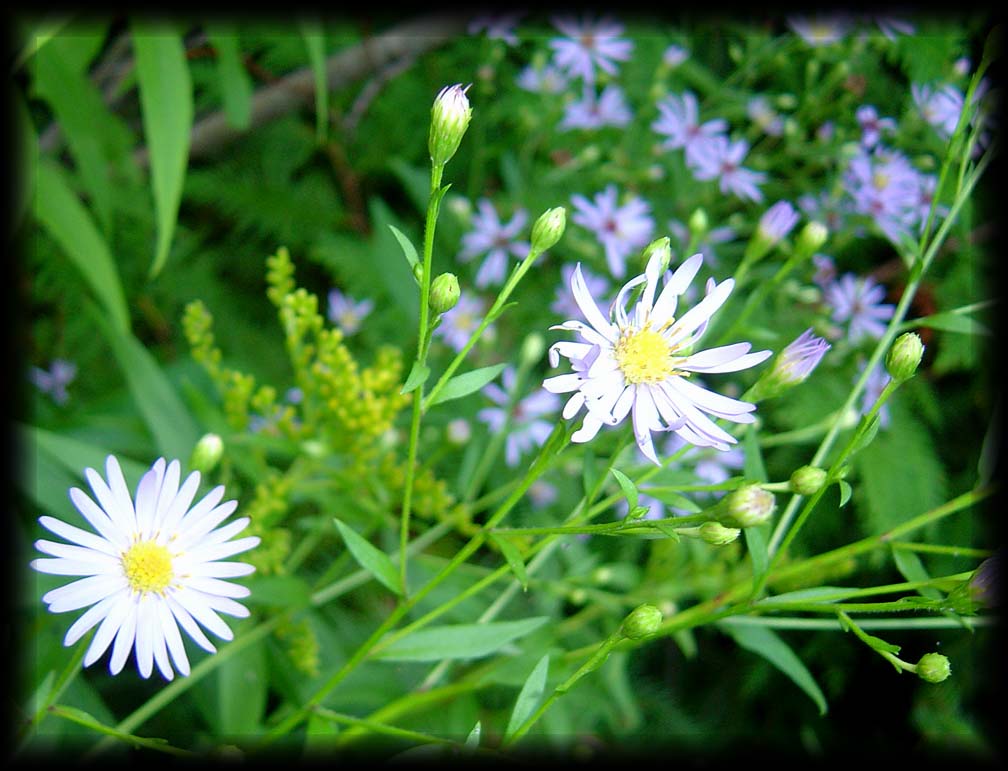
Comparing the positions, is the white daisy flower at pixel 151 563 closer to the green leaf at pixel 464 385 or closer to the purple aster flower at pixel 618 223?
the green leaf at pixel 464 385

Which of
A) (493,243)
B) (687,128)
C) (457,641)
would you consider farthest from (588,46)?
(457,641)

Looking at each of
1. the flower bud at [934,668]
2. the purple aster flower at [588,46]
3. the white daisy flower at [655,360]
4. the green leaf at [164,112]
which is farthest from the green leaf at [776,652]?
the purple aster flower at [588,46]

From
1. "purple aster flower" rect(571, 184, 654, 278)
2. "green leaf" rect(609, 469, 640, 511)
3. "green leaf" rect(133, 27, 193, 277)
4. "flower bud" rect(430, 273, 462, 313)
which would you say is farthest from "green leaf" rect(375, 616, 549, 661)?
"purple aster flower" rect(571, 184, 654, 278)

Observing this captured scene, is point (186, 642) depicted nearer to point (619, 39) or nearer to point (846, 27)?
point (619, 39)

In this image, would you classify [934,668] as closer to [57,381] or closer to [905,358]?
[905,358]

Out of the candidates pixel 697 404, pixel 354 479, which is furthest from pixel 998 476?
pixel 354 479

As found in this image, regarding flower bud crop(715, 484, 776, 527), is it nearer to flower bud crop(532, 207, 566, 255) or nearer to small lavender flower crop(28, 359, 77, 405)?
flower bud crop(532, 207, 566, 255)
